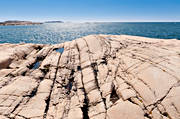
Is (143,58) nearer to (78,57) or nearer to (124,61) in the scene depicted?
(124,61)

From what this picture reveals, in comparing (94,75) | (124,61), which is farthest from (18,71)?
(124,61)

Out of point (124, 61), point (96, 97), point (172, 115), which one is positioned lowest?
point (96, 97)

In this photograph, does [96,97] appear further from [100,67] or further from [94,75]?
[100,67]

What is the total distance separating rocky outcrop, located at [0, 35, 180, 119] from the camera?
977 cm

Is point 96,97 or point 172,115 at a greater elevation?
point 172,115

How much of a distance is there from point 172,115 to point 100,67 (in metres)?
9.49

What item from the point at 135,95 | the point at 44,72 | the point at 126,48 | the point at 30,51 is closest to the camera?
the point at 135,95

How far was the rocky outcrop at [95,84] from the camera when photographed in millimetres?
9766

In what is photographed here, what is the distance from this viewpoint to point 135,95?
10.5 metres

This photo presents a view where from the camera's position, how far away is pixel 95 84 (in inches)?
535

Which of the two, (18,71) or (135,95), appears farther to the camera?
(18,71)

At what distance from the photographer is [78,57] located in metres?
18.7

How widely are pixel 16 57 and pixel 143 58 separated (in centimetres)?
2102

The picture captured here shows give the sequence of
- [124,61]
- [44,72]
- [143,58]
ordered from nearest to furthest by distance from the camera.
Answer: [143,58], [124,61], [44,72]
